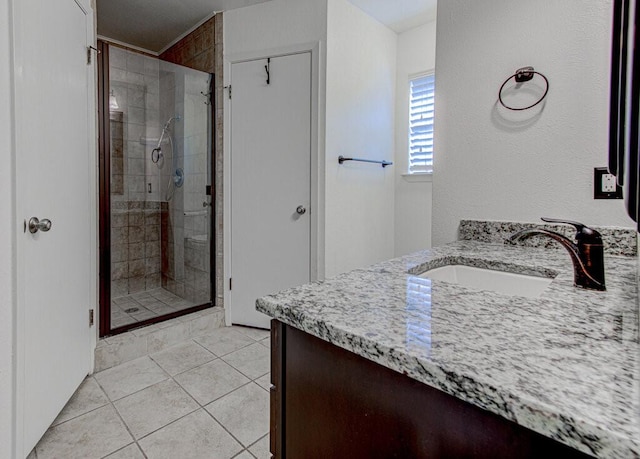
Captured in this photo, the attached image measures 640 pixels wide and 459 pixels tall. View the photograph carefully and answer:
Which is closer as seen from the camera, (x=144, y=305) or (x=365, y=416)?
(x=365, y=416)

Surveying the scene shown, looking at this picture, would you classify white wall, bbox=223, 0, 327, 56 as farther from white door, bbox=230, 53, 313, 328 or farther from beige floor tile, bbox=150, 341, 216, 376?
beige floor tile, bbox=150, 341, 216, 376

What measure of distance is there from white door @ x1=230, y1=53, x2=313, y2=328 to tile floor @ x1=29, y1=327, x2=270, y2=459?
0.60 metres

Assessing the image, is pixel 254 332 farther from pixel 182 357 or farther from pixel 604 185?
pixel 604 185

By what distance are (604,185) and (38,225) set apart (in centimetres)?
215

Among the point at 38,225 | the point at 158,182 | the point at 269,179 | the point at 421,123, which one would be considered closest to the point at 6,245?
the point at 38,225

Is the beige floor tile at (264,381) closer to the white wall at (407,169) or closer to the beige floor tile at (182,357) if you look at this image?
the beige floor tile at (182,357)

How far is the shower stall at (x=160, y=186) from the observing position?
2840mm

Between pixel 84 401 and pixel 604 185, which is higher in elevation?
pixel 604 185

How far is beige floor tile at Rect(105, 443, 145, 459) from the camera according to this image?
1.39 m

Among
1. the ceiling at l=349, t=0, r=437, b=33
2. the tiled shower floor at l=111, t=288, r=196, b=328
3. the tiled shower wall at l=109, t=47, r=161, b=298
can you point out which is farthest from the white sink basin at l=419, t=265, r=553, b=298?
the tiled shower wall at l=109, t=47, r=161, b=298

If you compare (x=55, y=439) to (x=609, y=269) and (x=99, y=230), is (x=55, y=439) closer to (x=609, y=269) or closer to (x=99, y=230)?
(x=99, y=230)

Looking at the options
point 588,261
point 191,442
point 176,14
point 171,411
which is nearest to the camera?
point 588,261

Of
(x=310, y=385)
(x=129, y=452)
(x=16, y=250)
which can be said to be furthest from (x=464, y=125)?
(x=129, y=452)

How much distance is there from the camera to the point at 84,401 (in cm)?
175
